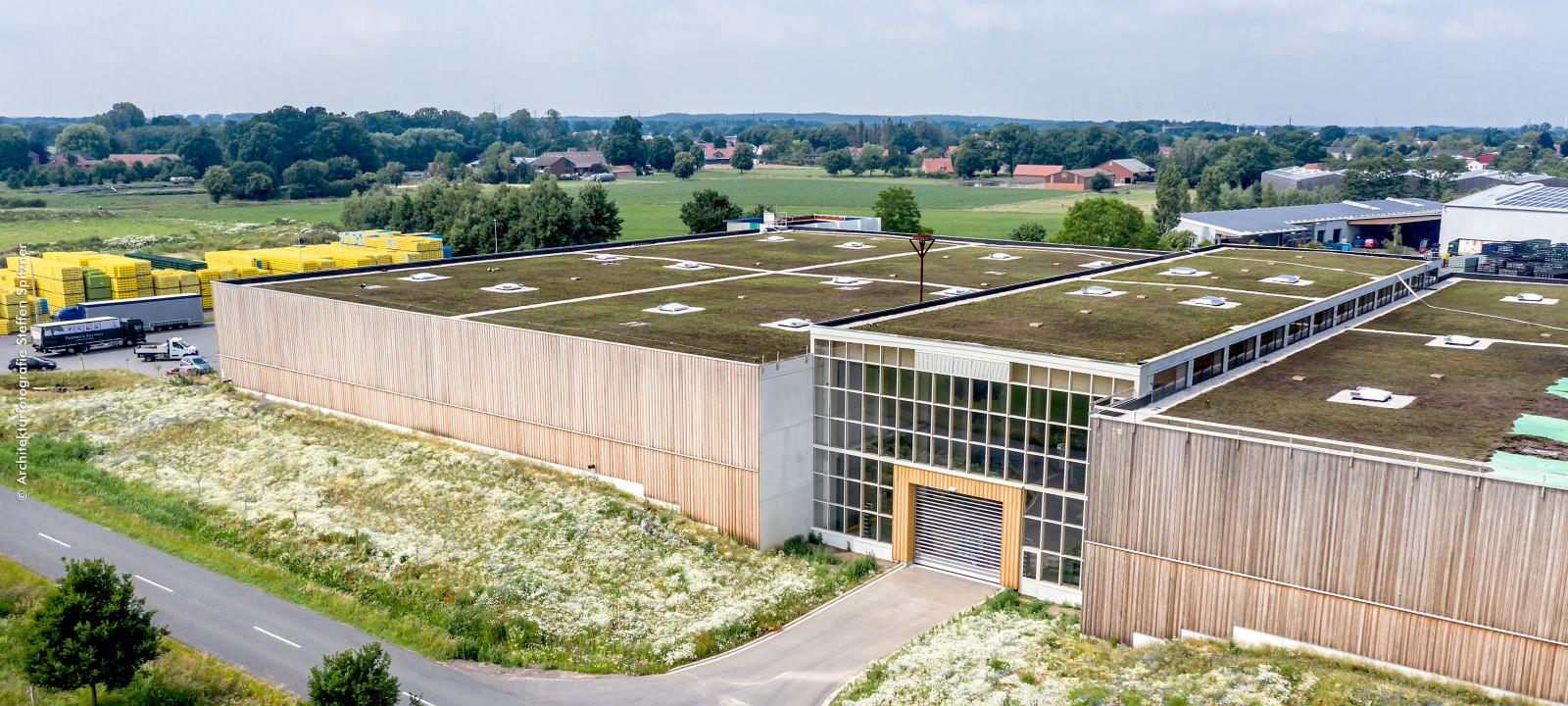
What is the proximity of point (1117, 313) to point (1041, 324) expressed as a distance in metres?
4.89

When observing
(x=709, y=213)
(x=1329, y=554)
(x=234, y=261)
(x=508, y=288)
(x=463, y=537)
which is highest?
(x=709, y=213)

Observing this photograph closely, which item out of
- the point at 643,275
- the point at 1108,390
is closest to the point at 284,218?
the point at 643,275

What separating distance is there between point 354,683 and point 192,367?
47.4 meters

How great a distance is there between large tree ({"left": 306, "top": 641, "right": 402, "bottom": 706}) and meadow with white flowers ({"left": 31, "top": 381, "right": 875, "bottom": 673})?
6.01m

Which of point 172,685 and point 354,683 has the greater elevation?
point 354,683

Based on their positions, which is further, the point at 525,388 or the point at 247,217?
the point at 247,217

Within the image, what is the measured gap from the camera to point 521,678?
30.9 m

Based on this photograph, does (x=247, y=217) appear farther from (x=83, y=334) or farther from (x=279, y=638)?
(x=279, y=638)

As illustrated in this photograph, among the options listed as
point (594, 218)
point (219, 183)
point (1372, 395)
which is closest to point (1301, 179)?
point (594, 218)

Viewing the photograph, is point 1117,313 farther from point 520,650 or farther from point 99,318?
point 99,318

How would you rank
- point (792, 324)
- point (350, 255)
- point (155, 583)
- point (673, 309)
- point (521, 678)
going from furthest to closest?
point (350, 255) < point (673, 309) < point (792, 324) < point (155, 583) < point (521, 678)

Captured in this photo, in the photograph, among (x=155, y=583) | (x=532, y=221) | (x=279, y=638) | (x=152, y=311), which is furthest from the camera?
(x=532, y=221)

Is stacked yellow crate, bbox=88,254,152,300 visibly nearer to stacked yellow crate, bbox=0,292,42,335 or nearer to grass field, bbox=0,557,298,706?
stacked yellow crate, bbox=0,292,42,335

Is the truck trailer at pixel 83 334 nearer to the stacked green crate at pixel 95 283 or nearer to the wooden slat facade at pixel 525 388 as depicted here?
the stacked green crate at pixel 95 283
